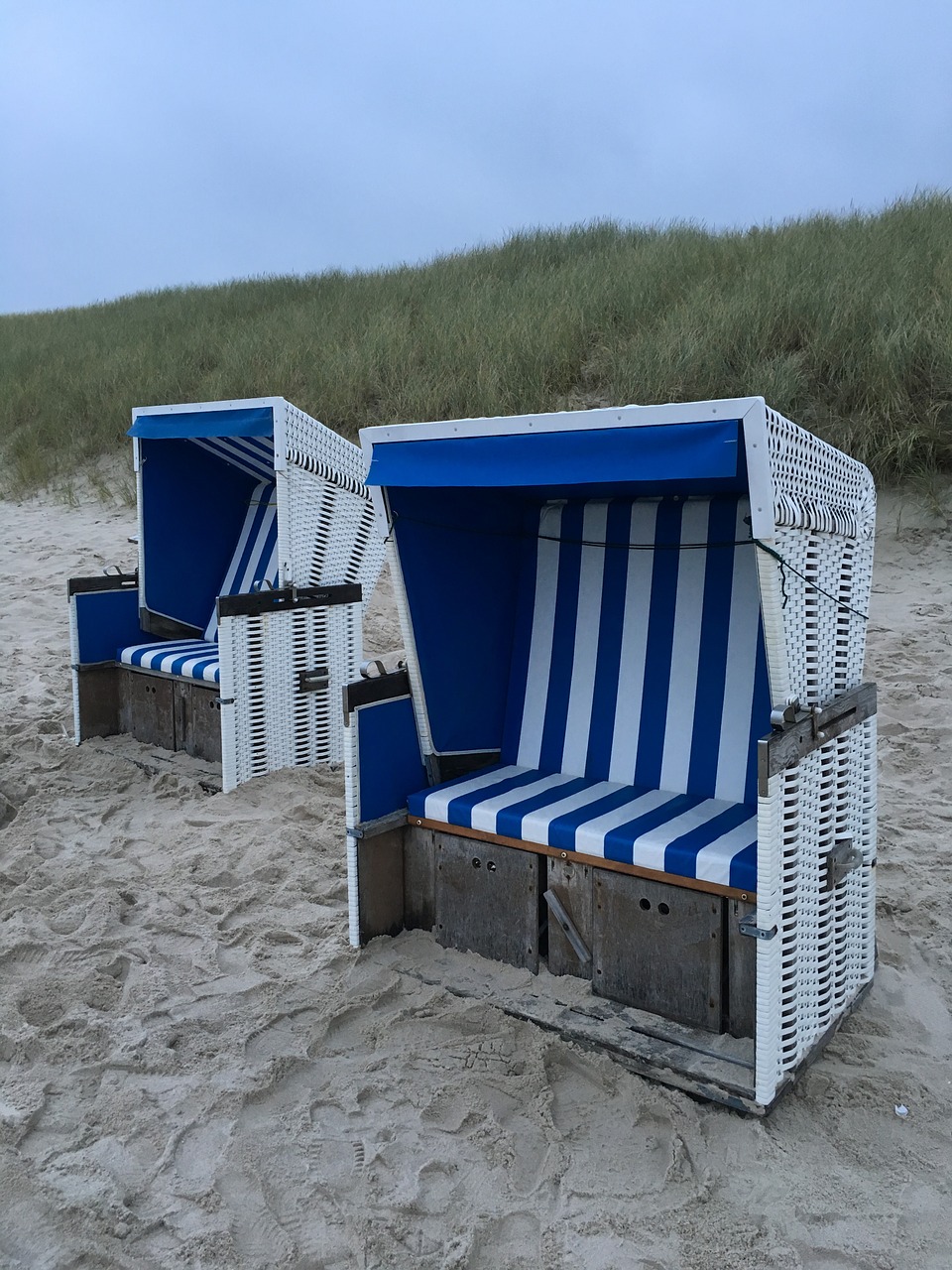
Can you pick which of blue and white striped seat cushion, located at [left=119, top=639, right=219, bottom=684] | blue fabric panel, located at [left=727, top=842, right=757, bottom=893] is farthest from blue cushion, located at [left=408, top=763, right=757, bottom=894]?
blue and white striped seat cushion, located at [left=119, top=639, right=219, bottom=684]

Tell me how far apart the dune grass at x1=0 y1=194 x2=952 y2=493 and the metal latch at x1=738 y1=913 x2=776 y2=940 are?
196 inches

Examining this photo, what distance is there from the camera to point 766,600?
2.44m

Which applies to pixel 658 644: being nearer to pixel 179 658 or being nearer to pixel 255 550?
pixel 179 658

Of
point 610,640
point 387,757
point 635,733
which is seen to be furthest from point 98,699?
point 635,733

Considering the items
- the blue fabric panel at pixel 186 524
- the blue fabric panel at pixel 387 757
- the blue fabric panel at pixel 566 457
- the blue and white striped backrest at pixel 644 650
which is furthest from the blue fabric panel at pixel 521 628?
the blue fabric panel at pixel 186 524

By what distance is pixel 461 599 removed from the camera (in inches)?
139

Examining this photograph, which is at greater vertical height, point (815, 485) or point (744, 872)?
point (815, 485)

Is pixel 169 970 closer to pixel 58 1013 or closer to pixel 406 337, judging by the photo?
pixel 58 1013

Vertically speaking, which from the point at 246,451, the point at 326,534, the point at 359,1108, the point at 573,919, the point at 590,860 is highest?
the point at 246,451

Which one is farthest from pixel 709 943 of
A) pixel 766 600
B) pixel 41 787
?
pixel 41 787

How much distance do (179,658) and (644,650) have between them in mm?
2678

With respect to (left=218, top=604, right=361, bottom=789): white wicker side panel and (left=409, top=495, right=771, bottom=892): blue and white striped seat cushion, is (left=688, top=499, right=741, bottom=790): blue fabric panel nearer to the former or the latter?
(left=409, top=495, right=771, bottom=892): blue and white striped seat cushion

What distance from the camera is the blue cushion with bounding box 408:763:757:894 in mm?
2697

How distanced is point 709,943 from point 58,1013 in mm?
1829
